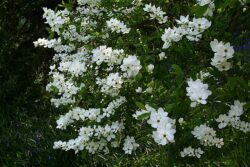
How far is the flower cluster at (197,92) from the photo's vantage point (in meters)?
2.03

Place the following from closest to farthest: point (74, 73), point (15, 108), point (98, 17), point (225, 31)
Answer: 1. point (225, 31)
2. point (74, 73)
3. point (98, 17)
4. point (15, 108)

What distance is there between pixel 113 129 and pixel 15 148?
1.83 meters

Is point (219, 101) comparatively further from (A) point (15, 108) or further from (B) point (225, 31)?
(A) point (15, 108)

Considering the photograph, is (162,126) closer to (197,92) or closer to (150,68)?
(197,92)

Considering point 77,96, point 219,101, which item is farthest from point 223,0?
point 77,96

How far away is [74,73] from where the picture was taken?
9.79ft

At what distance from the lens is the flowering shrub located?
2131 millimetres

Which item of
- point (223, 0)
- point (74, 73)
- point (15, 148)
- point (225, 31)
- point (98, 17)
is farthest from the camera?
point (15, 148)

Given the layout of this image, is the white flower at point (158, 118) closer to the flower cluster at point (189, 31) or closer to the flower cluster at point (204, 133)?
the flower cluster at point (204, 133)

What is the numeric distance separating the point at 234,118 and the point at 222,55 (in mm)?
339

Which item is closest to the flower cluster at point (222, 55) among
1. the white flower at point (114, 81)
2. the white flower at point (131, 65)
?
the white flower at point (131, 65)

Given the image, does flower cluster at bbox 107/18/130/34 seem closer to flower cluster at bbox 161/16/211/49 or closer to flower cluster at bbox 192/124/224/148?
flower cluster at bbox 161/16/211/49

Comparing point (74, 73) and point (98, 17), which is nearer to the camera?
point (74, 73)

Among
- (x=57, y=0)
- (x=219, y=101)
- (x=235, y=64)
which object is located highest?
(x=57, y=0)
